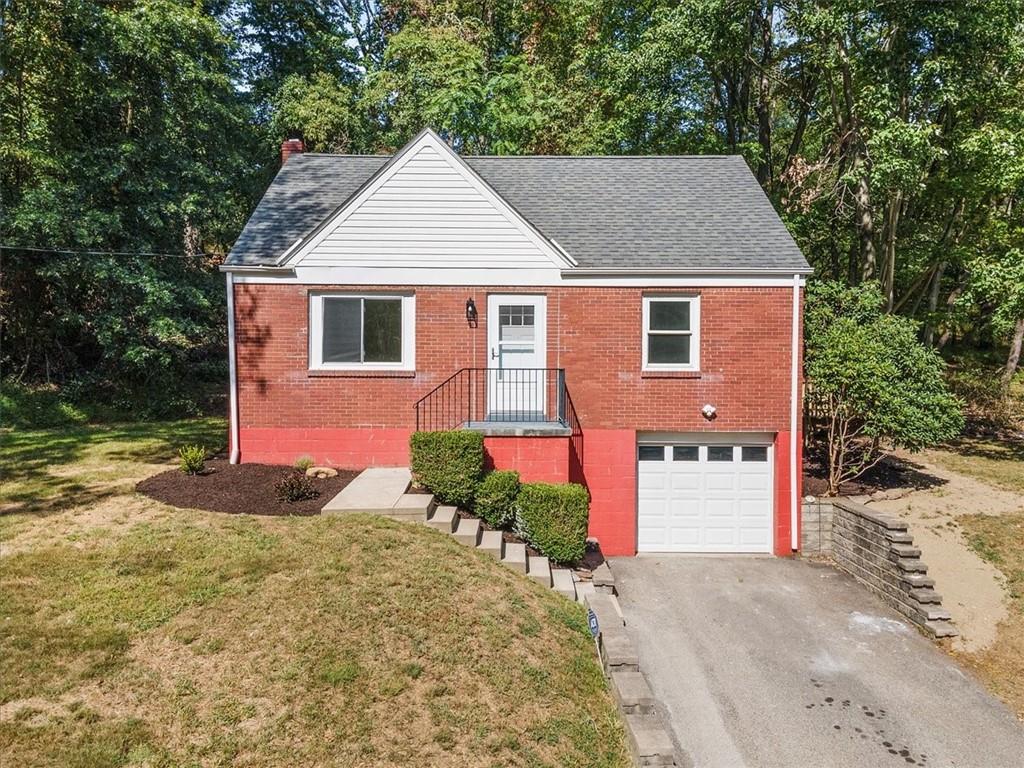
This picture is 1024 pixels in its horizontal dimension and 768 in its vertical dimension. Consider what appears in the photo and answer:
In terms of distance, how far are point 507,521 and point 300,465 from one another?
4.09 meters

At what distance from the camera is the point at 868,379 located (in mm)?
10961

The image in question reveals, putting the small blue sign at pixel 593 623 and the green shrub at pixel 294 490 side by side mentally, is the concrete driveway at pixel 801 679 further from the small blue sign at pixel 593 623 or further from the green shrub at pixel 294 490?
the green shrub at pixel 294 490

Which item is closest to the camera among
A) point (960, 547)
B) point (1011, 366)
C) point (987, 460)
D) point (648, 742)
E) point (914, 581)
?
point (648, 742)

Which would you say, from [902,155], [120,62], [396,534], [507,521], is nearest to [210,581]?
[396,534]

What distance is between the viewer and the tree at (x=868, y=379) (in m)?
10.8

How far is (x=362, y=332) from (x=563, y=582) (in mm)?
5899

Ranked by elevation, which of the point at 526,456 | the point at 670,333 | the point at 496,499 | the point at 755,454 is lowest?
the point at 496,499

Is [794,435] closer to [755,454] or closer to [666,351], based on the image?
[755,454]

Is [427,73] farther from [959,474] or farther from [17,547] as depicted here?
[959,474]

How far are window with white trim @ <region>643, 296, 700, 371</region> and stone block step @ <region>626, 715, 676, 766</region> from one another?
6.73 metres

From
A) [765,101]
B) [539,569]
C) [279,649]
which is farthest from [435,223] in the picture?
[765,101]

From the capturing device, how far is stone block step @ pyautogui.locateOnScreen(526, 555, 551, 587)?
26.2 ft

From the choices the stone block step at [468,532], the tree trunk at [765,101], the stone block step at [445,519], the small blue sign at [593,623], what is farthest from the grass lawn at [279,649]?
the tree trunk at [765,101]

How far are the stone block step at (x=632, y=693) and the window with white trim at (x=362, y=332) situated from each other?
6.77 meters
